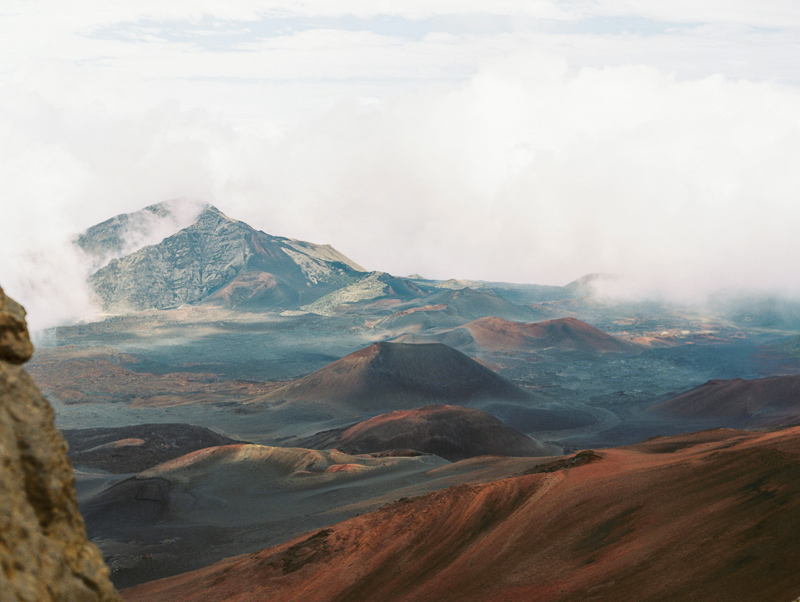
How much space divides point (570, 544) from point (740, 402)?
73.7m

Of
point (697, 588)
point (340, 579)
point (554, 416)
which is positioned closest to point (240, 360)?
point (554, 416)

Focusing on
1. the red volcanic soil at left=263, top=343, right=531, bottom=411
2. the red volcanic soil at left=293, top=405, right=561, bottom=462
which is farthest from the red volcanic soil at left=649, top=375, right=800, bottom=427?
the red volcanic soil at left=293, top=405, right=561, bottom=462

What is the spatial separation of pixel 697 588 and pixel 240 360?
4967 inches

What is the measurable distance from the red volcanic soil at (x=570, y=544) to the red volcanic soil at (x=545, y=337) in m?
120

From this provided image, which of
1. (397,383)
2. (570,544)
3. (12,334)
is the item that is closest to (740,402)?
(397,383)

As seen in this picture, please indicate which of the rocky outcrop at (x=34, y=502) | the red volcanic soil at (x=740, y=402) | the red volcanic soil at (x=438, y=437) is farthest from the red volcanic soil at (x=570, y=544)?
the red volcanic soil at (x=740, y=402)

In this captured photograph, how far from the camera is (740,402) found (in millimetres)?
83250

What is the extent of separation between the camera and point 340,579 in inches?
836

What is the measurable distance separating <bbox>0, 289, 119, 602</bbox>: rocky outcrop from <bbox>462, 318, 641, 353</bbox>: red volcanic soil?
138 meters

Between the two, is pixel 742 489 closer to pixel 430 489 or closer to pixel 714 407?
pixel 430 489

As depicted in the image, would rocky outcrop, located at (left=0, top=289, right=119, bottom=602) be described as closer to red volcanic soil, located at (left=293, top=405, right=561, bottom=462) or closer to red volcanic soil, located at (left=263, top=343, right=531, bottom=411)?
red volcanic soil, located at (left=293, top=405, right=561, bottom=462)

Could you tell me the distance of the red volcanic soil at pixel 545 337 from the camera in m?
147

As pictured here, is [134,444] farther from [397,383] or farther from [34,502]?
[34,502]

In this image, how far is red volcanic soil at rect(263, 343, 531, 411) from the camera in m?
92.4
